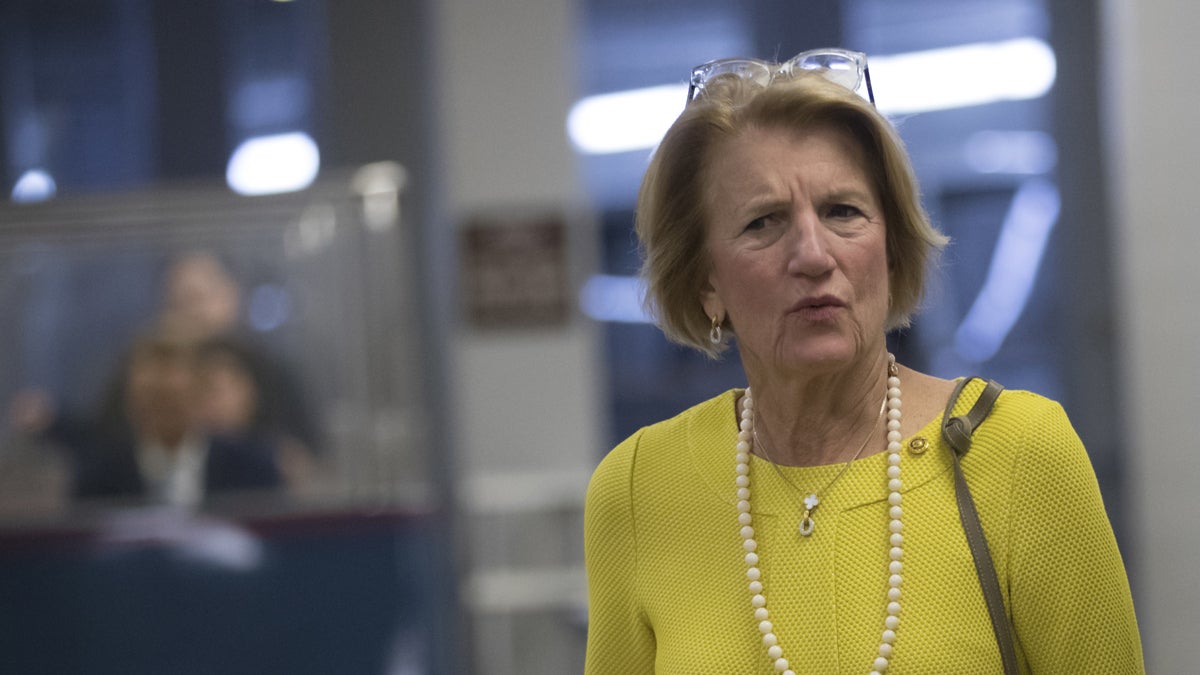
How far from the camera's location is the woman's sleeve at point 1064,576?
124cm

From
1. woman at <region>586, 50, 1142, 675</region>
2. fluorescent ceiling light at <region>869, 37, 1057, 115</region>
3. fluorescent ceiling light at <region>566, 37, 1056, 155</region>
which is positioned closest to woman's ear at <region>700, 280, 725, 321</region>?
woman at <region>586, 50, 1142, 675</region>

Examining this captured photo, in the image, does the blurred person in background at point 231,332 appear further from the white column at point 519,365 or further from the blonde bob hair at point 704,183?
the blonde bob hair at point 704,183

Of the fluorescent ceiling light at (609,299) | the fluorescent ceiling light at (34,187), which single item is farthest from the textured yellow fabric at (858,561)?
the fluorescent ceiling light at (34,187)

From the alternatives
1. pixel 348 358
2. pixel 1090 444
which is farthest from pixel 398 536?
pixel 1090 444

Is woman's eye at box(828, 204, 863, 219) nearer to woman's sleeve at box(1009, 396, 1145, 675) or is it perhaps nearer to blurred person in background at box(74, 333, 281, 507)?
woman's sleeve at box(1009, 396, 1145, 675)

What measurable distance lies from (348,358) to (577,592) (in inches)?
40.0

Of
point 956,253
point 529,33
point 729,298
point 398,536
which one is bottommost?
point 398,536

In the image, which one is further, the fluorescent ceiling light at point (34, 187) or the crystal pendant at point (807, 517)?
the fluorescent ceiling light at point (34, 187)

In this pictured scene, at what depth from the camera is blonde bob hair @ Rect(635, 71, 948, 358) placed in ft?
4.36

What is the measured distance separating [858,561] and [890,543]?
0.12 feet

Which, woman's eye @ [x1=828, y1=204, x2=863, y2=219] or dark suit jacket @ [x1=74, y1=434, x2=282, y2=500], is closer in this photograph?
woman's eye @ [x1=828, y1=204, x2=863, y2=219]

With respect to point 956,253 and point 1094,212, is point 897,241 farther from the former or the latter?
point 1094,212

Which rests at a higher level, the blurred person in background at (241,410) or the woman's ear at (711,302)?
A: the woman's ear at (711,302)

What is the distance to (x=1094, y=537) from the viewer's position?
125 cm
